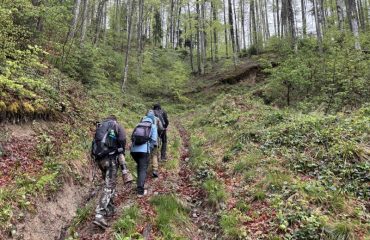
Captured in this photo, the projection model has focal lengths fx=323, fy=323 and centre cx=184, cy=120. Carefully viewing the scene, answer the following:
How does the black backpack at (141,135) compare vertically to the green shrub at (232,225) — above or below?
above

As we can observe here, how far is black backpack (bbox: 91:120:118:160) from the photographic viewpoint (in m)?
6.02

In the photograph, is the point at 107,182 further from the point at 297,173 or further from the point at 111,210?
the point at 297,173

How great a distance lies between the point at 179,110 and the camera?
78.0 ft

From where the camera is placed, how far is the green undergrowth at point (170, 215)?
5662mm

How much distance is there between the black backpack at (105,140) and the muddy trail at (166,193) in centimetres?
122

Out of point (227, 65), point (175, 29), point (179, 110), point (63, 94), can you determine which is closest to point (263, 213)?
point (63, 94)

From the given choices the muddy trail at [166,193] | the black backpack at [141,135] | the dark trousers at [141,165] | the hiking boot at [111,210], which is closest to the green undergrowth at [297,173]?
the muddy trail at [166,193]

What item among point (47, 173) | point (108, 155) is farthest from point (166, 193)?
point (47, 173)

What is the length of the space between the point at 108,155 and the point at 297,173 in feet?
13.6

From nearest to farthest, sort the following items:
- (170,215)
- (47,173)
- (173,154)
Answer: (170,215) → (47,173) → (173,154)

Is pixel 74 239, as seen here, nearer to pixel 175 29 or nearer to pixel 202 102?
pixel 202 102

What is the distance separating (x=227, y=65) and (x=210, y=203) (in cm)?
2446

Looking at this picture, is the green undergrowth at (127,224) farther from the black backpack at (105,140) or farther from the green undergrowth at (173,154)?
the green undergrowth at (173,154)

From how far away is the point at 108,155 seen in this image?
6094 mm
